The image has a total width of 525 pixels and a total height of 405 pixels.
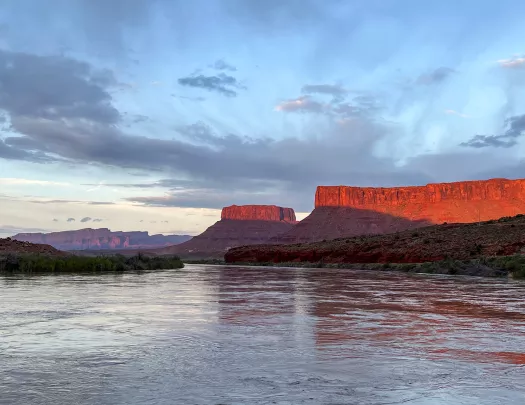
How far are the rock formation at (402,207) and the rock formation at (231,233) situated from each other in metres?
24.6

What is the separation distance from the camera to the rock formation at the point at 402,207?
131m

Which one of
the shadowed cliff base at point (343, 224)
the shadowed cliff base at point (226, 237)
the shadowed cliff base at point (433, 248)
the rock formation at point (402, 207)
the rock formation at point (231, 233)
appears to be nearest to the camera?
the shadowed cliff base at point (433, 248)

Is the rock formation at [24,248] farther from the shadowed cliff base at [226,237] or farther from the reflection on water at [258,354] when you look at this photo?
the shadowed cliff base at [226,237]

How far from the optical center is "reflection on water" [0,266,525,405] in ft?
18.3

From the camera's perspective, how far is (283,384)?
5938 millimetres

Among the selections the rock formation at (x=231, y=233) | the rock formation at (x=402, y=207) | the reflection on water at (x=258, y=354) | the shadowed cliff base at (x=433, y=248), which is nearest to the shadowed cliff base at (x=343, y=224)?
the rock formation at (x=402, y=207)

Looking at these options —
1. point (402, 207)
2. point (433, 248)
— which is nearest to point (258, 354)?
point (433, 248)

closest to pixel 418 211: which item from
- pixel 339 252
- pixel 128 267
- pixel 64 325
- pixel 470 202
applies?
pixel 470 202

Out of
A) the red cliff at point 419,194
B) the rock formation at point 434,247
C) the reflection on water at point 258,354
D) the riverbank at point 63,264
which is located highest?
the red cliff at point 419,194

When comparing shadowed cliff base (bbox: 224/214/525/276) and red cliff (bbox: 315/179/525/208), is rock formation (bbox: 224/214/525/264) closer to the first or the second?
shadowed cliff base (bbox: 224/214/525/276)

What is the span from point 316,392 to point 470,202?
13955 centimetres

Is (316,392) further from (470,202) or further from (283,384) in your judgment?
(470,202)

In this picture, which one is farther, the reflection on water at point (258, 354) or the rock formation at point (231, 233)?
the rock formation at point (231, 233)

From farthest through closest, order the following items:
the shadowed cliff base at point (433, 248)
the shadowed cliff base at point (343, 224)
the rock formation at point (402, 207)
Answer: the shadowed cliff base at point (343, 224) < the rock formation at point (402, 207) < the shadowed cliff base at point (433, 248)
